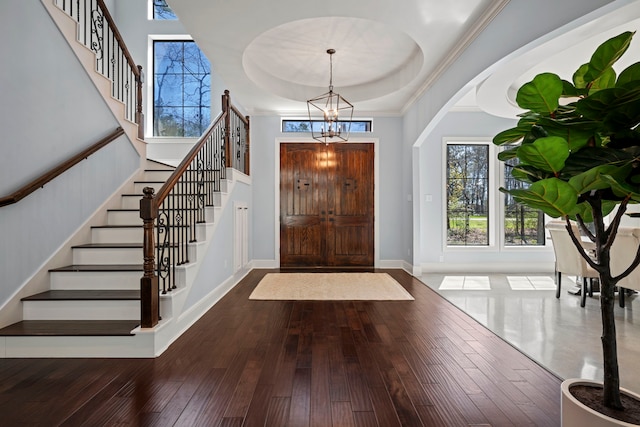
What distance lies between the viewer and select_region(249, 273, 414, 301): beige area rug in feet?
14.0

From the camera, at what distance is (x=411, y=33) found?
3.52m

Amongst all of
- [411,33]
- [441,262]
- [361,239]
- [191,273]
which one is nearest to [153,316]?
[191,273]

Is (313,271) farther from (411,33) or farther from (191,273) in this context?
(411,33)

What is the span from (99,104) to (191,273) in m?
2.33

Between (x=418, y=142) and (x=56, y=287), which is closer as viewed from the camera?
(x=56, y=287)

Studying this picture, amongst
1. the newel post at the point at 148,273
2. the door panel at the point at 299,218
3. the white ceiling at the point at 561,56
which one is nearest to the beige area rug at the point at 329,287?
the door panel at the point at 299,218

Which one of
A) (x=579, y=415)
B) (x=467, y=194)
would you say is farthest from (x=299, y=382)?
(x=467, y=194)

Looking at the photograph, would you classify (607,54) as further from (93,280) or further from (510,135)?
(93,280)

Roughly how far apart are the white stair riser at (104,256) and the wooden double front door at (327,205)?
3.41 metres

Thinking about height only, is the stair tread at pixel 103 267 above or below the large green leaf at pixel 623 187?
below

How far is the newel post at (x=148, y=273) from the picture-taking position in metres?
2.54

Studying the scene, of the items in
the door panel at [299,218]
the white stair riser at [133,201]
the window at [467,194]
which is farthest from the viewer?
the door panel at [299,218]

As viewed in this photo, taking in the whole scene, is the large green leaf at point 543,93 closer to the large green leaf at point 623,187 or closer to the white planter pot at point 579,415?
the large green leaf at point 623,187

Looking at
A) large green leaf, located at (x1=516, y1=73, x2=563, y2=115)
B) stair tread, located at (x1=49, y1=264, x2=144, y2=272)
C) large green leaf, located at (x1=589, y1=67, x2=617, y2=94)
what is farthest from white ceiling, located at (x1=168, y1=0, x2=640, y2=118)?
stair tread, located at (x1=49, y1=264, x2=144, y2=272)
